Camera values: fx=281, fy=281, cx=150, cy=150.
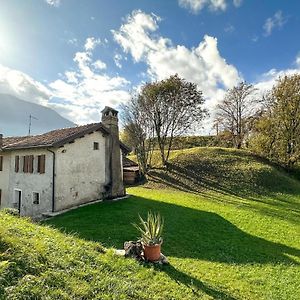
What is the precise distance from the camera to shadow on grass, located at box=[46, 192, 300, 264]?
10.6 m

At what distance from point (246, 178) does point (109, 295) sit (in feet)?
81.1

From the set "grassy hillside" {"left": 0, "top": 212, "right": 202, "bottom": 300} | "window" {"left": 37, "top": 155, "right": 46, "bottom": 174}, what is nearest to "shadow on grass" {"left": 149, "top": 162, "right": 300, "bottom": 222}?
"window" {"left": 37, "top": 155, "right": 46, "bottom": 174}

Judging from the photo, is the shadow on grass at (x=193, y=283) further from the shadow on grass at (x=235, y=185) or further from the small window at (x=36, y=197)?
the small window at (x=36, y=197)

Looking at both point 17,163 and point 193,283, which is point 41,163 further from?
point 193,283

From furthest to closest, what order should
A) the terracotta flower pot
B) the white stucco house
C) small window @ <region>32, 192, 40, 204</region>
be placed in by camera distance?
small window @ <region>32, 192, 40, 204</region> < the white stucco house < the terracotta flower pot

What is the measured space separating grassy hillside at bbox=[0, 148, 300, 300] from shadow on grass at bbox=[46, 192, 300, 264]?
45 millimetres

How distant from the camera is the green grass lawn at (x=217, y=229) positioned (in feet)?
25.4

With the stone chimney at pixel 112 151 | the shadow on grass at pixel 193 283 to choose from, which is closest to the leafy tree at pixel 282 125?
the stone chimney at pixel 112 151

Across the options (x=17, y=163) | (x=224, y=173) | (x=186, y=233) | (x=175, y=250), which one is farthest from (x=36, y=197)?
(x=224, y=173)

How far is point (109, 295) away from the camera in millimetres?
5523

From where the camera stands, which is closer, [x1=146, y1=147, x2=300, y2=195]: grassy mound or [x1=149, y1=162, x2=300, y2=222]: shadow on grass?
[x1=149, y1=162, x2=300, y2=222]: shadow on grass

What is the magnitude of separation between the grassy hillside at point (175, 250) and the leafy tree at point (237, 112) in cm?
1552

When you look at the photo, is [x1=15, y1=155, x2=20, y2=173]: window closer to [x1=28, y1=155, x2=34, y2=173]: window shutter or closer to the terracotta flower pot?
[x1=28, y1=155, x2=34, y2=173]: window shutter

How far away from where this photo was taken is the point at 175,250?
10.6m
